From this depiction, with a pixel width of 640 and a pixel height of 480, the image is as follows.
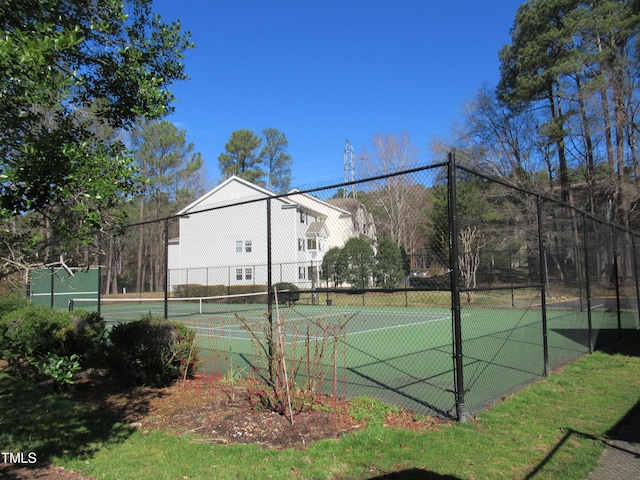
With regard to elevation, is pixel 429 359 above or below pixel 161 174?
below

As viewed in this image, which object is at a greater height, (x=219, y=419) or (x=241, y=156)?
(x=241, y=156)

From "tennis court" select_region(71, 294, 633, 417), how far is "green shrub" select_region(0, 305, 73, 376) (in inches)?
54.0

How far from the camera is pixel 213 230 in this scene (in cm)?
3366

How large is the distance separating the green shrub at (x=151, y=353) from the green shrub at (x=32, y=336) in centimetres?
108

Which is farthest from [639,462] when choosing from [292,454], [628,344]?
[628,344]

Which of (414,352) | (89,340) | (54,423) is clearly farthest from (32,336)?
(414,352)

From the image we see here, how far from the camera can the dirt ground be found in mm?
4270

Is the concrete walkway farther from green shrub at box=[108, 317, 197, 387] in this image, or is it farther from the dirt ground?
green shrub at box=[108, 317, 197, 387]

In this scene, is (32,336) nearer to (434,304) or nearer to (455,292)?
(455,292)

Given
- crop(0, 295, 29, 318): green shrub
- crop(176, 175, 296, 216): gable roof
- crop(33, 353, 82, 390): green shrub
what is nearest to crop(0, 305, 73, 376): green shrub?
crop(0, 295, 29, 318): green shrub

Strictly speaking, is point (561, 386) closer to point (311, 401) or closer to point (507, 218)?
point (311, 401)

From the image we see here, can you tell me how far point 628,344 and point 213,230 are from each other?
1118 inches

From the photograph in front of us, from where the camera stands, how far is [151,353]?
6.35m

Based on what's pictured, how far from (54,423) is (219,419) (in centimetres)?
186
